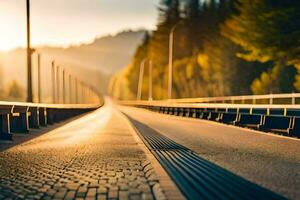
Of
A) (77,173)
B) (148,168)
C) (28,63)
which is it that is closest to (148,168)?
(148,168)

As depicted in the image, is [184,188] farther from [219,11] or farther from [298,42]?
[219,11]

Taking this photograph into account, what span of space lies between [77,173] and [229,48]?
55.7 metres

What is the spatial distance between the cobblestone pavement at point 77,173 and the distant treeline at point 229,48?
28257 millimetres

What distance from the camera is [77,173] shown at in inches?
285

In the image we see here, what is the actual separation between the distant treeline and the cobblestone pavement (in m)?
28.3

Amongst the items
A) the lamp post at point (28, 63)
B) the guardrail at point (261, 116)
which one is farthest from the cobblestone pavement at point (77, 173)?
the lamp post at point (28, 63)

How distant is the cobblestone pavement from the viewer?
5.78 meters

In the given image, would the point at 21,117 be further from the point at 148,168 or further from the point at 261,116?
the point at 148,168

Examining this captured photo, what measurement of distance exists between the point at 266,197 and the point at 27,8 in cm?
2188

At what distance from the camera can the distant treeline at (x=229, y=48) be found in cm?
3619

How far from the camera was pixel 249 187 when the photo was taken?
20.2ft

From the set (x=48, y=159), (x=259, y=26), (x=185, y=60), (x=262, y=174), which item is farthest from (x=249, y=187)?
(x=185, y=60)

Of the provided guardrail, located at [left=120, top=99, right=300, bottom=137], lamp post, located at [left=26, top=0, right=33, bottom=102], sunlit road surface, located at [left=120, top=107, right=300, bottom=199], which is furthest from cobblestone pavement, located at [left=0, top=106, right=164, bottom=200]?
lamp post, located at [left=26, top=0, right=33, bottom=102]

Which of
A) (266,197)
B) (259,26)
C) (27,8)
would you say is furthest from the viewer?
(259,26)
